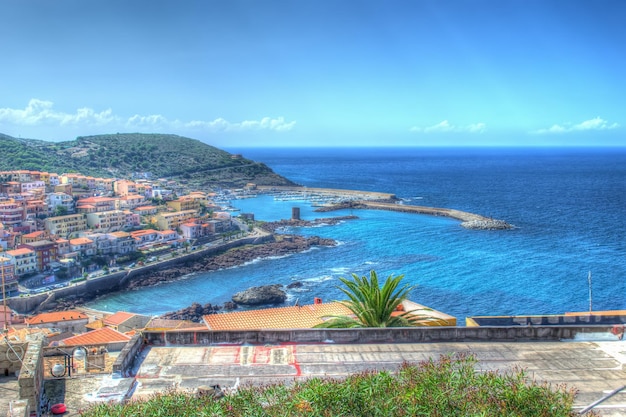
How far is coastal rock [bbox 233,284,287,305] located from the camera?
4006 cm

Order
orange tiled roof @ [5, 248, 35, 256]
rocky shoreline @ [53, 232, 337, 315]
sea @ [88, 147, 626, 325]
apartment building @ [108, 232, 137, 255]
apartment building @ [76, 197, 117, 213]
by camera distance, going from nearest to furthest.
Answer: sea @ [88, 147, 626, 325], rocky shoreline @ [53, 232, 337, 315], orange tiled roof @ [5, 248, 35, 256], apartment building @ [108, 232, 137, 255], apartment building @ [76, 197, 117, 213]

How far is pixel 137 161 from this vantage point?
134125mm

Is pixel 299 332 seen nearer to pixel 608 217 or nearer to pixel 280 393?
pixel 280 393

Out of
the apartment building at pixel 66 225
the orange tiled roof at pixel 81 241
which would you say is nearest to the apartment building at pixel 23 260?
the orange tiled roof at pixel 81 241

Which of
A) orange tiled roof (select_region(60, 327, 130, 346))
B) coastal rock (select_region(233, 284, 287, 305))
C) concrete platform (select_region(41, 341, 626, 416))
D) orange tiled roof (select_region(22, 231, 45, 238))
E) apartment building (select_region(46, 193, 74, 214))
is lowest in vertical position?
coastal rock (select_region(233, 284, 287, 305))

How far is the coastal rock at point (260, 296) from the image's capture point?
40062 millimetres

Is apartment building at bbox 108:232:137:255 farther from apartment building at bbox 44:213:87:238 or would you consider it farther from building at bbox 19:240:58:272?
building at bbox 19:240:58:272

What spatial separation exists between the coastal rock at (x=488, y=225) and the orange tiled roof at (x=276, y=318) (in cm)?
5068

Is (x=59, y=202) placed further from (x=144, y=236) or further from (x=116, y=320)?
(x=116, y=320)

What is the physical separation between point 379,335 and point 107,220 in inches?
2162

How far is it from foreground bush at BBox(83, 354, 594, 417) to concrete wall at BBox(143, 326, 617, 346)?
463 centimetres

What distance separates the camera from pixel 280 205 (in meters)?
93.6

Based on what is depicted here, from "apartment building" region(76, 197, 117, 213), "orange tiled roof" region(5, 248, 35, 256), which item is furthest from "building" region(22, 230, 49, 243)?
"apartment building" region(76, 197, 117, 213)

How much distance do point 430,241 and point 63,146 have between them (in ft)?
364
